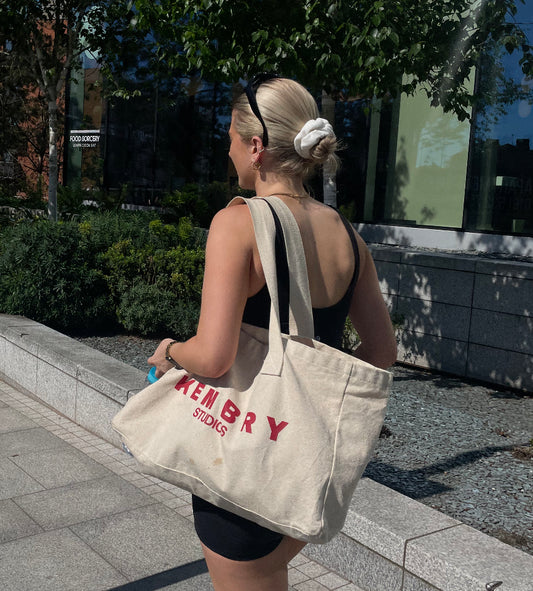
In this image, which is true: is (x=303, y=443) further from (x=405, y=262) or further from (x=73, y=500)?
(x=405, y=262)

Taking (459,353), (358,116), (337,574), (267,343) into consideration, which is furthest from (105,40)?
(267,343)

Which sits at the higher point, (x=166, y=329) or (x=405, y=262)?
(x=405, y=262)

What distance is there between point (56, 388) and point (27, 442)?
2.79 feet

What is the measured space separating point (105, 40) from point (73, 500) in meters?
9.21

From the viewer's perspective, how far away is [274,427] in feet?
5.61

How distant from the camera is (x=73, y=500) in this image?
175 inches

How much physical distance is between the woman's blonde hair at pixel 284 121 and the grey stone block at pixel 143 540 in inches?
96.9

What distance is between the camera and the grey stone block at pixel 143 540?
3.68 meters

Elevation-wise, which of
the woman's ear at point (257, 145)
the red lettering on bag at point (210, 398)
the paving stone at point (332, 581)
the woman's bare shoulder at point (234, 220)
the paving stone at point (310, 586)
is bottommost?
the paving stone at point (310, 586)

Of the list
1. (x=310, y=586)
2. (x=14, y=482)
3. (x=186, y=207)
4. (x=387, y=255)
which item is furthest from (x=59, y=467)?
(x=186, y=207)

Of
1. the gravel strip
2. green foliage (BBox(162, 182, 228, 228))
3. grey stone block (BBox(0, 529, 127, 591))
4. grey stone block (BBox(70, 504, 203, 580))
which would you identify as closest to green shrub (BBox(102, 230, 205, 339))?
the gravel strip

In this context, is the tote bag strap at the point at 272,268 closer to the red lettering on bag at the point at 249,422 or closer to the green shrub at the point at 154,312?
the red lettering on bag at the point at 249,422

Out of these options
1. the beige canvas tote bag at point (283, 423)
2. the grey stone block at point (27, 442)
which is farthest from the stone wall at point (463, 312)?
the beige canvas tote bag at point (283, 423)

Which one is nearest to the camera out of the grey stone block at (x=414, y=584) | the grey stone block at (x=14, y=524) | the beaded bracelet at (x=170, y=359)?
the beaded bracelet at (x=170, y=359)
